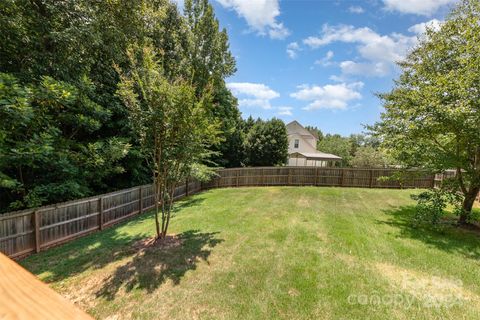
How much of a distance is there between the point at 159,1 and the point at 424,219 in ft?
51.6

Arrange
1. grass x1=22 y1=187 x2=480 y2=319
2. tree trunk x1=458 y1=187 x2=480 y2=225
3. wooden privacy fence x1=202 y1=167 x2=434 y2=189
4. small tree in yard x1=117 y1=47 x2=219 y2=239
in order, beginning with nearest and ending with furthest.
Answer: grass x1=22 y1=187 x2=480 y2=319, small tree in yard x1=117 y1=47 x2=219 y2=239, tree trunk x1=458 y1=187 x2=480 y2=225, wooden privacy fence x1=202 y1=167 x2=434 y2=189

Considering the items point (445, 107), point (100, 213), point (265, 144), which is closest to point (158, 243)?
point (100, 213)

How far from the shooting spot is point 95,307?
3.96m

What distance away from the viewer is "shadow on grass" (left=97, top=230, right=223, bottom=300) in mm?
4473

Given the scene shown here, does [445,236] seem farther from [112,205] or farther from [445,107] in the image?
[112,205]

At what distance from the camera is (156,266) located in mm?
5109

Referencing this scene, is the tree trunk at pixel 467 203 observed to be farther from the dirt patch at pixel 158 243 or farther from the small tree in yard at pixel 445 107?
the dirt patch at pixel 158 243

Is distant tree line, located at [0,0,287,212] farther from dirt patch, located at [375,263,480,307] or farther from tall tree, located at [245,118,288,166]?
tall tree, located at [245,118,288,166]

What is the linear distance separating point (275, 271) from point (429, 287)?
115 inches

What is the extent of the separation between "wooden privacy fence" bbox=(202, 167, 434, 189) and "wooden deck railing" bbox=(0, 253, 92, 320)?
51.9 feet

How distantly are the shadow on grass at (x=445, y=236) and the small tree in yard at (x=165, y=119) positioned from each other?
6.85m

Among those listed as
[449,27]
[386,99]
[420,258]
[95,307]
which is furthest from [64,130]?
[449,27]

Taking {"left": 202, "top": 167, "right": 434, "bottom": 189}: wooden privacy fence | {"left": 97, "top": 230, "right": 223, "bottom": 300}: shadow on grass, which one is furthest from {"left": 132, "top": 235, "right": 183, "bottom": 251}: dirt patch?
{"left": 202, "top": 167, "right": 434, "bottom": 189}: wooden privacy fence

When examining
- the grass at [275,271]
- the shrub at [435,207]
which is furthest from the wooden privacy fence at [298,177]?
the shrub at [435,207]
